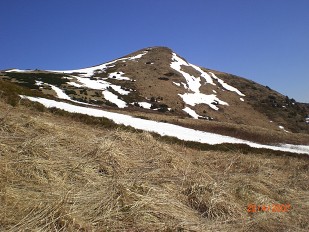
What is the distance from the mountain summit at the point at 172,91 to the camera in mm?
69062

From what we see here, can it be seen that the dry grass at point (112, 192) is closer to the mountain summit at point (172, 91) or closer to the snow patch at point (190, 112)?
the mountain summit at point (172, 91)

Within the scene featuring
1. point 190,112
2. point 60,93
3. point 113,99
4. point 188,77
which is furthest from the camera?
point 188,77

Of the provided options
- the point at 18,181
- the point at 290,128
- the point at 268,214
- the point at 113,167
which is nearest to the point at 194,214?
the point at 268,214

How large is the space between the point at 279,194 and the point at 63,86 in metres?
62.6

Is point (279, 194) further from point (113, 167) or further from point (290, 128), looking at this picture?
point (290, 128)

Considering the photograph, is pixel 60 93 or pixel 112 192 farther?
pixel 60 93

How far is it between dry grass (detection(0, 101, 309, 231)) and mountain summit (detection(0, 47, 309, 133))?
50.1 meters

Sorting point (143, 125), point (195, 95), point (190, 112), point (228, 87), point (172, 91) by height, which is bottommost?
point (143, 125)

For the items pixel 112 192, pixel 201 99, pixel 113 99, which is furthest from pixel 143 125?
pixel 201 99

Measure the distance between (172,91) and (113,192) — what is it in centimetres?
8762

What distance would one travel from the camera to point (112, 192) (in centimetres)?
643

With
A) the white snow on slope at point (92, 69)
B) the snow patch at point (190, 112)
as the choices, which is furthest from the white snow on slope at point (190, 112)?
the white snow on slope at point (92, 69)
